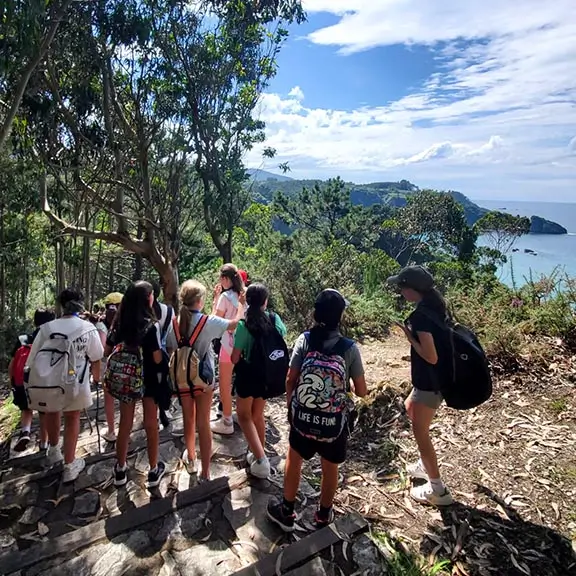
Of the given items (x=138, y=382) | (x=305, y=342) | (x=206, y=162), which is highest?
(x=206, y=162)

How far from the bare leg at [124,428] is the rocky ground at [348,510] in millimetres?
242

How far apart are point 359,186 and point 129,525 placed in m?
153

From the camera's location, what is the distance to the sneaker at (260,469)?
122 inches

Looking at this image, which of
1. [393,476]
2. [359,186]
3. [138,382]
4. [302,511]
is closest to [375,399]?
[393,476]

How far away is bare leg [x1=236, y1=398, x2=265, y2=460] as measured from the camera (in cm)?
304

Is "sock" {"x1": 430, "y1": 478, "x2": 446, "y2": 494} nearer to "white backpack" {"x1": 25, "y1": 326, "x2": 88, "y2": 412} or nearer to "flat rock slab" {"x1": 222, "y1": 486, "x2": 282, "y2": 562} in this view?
"flat rock slab" {"x1": 222, "y1": 486, "x2": 282, "y2": 562}

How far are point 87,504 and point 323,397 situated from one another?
190 centimetres

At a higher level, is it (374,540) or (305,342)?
(305,342)

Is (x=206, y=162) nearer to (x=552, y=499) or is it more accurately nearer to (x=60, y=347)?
(x=60, y=347)

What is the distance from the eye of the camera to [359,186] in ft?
488

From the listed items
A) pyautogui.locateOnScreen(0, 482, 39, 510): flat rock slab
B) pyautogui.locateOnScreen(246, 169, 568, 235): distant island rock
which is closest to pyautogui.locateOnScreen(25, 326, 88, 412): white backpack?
pyautogui.locateOnScreen(0, 482, 39, 510): flat rock slab

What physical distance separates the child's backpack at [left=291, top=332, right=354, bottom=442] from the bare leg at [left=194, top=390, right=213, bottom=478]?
0.87 m

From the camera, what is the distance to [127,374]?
286 cm

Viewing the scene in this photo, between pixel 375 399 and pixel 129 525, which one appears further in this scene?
pixel 375 399
